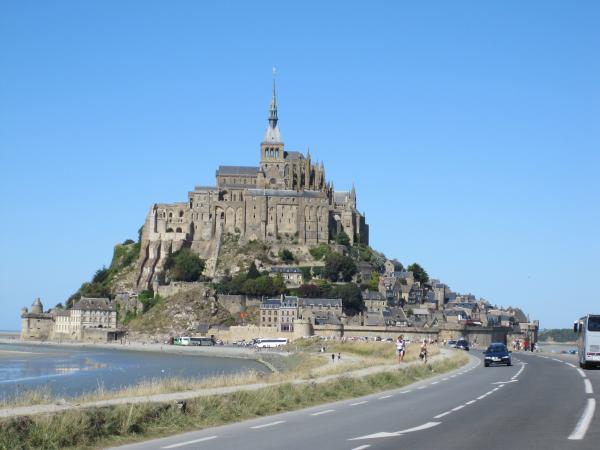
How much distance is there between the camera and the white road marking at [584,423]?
13.3 metres

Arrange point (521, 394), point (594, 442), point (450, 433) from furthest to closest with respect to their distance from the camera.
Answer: point (521, 394), point (450, 433), point (594, 442)

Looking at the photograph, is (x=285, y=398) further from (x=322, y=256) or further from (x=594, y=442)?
(x=322, y=256)

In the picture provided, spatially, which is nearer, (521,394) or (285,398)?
(285,398)

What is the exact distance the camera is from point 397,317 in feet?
364

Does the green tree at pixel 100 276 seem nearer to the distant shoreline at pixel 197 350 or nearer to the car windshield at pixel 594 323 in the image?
the distant shoreline at pixel 197 350

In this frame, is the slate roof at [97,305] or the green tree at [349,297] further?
the slate roof at [97,305]

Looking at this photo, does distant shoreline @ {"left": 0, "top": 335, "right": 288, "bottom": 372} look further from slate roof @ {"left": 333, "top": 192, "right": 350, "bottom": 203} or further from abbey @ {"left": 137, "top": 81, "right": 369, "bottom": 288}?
slate roof @ {"left": 333, "top": 192, "right": 350, "bottom": 203}

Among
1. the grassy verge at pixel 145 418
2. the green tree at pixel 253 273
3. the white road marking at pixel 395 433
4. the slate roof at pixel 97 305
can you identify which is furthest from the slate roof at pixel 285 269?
the white road marking at pixel 395 433

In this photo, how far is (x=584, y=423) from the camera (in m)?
14.9

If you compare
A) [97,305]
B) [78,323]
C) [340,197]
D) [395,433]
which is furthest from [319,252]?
[395,433]

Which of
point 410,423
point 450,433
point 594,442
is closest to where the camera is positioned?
point 594,442

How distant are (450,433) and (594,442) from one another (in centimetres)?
227

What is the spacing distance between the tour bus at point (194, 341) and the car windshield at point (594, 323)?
78078mm

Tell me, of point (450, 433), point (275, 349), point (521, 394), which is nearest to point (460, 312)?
point (275, 349)
